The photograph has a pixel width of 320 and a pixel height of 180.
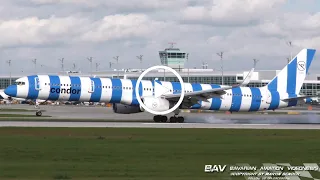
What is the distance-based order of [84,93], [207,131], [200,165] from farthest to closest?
[84,93] < [207,131] < [200,165]

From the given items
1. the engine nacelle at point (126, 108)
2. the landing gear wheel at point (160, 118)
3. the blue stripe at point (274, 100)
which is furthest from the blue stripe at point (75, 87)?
the blue stripe at point (274, 100)

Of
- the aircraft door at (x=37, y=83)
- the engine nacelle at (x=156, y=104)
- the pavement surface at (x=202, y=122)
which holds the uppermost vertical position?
the aircraft door at (x=37, y=83)

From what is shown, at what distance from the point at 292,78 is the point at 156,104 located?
17.0 meters

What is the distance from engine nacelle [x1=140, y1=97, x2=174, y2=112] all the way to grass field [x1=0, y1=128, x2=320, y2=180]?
43.9 feet

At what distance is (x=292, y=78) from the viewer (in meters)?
69.2

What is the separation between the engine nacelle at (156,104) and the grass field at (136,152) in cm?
1338

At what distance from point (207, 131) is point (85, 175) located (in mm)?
24765

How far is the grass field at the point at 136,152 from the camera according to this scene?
77.3 ft

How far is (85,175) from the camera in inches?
896

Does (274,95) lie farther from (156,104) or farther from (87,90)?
(87,90)

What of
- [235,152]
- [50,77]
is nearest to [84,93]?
[50,77]

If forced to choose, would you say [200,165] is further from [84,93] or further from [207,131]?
[84,93]
